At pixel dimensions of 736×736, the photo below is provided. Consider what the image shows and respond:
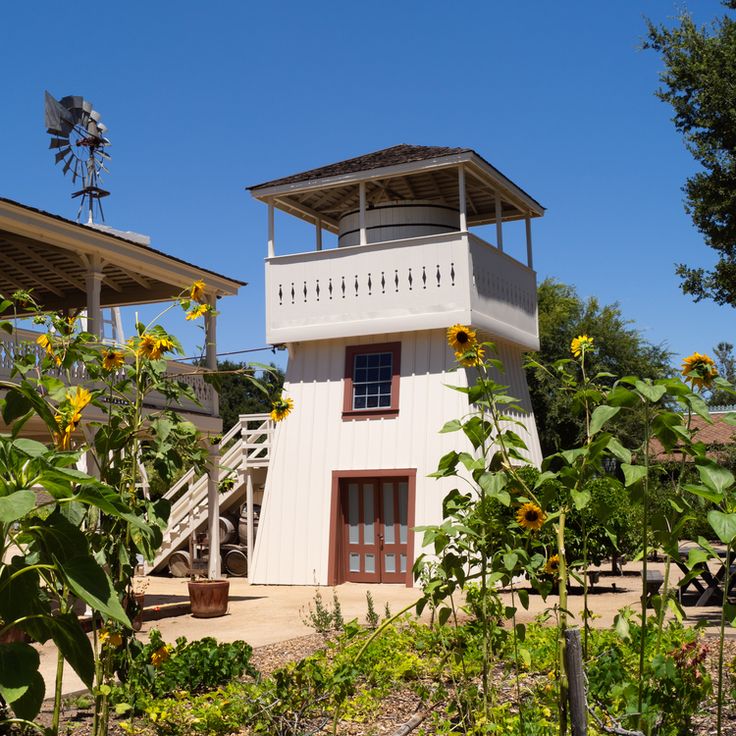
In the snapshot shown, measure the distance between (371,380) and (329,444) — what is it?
5.24 feet

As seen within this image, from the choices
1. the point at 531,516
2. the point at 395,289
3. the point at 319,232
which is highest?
the point at 319,232

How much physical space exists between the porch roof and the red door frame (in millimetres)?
4470

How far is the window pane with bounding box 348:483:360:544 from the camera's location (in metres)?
20.1

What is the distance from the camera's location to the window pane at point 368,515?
19938 mm

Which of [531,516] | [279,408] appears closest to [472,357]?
[531,516]

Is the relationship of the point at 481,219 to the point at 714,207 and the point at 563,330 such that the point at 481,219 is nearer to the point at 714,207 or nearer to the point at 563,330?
the point at 714,207

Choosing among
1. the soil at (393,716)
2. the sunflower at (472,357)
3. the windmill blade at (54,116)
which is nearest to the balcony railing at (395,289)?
the soil at (393,716)

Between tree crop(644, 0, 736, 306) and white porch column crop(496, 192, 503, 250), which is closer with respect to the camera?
tree crop(644, 0, 736, 306)

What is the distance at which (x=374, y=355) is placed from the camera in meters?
20.4

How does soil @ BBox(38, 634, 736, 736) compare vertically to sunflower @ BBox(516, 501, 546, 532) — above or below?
below

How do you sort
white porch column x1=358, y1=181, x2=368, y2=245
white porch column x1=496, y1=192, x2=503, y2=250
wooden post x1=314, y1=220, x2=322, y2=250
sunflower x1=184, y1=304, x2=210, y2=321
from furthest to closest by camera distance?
wooden post x1=314, y1=220, x2=322, y2=250 < white porch column x1=496, y1=192, x2=503, y2=250 < white porch column x1=358, y1=181, x2=368, y2=245 < sunflower x1=184, y1=304, x2=210, y2=321

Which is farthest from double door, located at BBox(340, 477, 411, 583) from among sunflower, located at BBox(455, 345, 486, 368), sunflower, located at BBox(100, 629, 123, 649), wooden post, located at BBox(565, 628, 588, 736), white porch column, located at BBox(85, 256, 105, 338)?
wooden post, located at BBox(565, 628, 588, 736)

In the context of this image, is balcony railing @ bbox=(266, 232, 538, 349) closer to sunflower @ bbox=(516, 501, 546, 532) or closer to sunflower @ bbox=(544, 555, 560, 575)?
sunflower @ bbox=(544, 555, 560, 575)

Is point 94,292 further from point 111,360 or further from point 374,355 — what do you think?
point 111,360
